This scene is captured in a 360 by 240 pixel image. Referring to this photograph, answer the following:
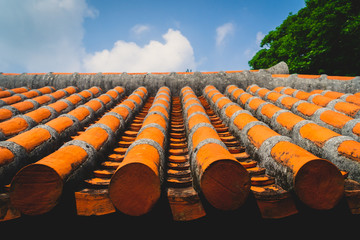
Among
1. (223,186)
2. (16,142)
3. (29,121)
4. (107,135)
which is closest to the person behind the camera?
(223,186)

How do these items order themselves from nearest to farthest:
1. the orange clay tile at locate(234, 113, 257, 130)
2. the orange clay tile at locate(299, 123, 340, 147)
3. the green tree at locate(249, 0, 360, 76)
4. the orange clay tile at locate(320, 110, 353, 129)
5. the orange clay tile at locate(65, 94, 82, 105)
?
1. the orange clay tile at locate(299, 123, 340, 147)
2. the orange clay tile at locate(320, 110, 353, 129)
3. the orange clay tile at locate(234, 113, 257, 130)
4. the orange clay tile at locate(65, 94, 82, 105)
5. the green tree at locate(249, 0, 360, 76)

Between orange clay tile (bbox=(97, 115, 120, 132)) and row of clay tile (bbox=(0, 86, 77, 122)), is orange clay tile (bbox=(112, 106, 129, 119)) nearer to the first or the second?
orange clay tile (bbox=(97, 115, 120, 132))

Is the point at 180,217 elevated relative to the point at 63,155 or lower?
lower

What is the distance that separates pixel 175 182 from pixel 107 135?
47.3 inches

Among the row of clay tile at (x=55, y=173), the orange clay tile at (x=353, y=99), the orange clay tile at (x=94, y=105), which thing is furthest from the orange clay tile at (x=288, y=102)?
the orange clay tile at (x=94, y=105)

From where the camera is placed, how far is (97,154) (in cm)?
203

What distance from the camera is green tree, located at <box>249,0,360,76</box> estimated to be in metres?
11.8

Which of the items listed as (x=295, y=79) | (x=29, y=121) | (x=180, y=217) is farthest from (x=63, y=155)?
(x=295, y=79)

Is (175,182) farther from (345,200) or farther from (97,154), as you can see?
(345,200)

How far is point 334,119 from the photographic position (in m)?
2.30

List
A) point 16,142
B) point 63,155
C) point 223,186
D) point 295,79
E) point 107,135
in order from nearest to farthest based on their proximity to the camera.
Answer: point 223,186 < point 63,155 < point 16,142 < point 107,135 < point 295,79

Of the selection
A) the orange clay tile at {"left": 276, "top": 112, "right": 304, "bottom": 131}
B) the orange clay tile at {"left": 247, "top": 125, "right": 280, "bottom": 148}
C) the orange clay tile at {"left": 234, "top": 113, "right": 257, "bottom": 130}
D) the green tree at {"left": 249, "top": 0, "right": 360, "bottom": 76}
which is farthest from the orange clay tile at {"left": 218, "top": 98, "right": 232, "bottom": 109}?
the green tree at {"left": 249, "top": 0, "right": 360, "bottom": 76}

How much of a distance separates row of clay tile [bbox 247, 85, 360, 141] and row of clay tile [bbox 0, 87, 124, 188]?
343cm

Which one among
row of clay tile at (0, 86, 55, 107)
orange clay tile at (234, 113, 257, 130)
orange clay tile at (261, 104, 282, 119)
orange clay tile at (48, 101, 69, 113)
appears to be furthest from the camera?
row of clay tile at (0, 86, 55, 107)
